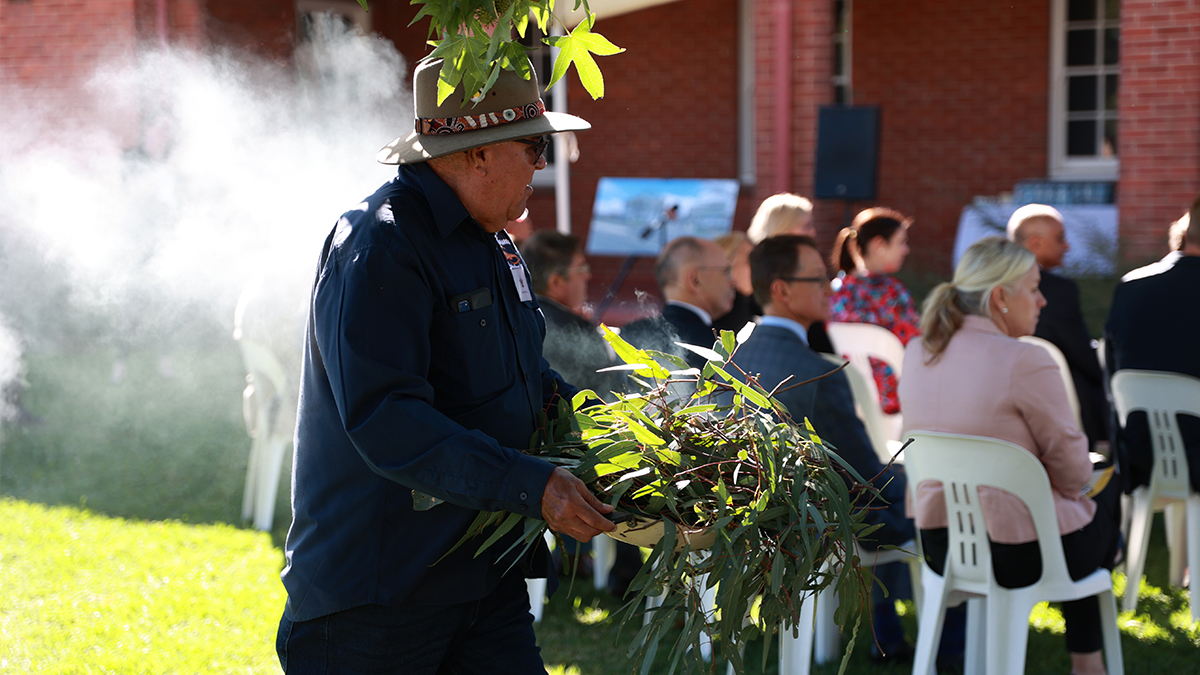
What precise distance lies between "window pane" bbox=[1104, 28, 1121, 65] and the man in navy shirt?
11.5 meters

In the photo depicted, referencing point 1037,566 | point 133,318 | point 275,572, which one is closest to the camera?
point 1037,566

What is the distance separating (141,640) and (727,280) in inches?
108

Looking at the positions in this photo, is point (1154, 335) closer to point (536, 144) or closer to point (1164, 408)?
point (1164, 408)

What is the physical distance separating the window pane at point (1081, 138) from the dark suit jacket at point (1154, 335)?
26.6 feet

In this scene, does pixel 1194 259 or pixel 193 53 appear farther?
pixel 193 53

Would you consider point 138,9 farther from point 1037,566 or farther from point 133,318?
point 1037,566

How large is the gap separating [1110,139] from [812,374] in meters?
9.80

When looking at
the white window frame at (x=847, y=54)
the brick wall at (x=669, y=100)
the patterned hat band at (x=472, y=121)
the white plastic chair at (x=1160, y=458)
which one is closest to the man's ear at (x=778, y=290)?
the white plastic chair at (x=1160, y=458)

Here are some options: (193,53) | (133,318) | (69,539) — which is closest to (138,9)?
(193,53)

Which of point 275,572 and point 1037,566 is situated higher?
point 1037,566

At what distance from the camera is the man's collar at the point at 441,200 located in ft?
7.13

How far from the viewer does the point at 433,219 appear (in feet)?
7.17

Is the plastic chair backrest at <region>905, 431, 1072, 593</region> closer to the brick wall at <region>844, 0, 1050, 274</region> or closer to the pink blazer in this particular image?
the pink blazer

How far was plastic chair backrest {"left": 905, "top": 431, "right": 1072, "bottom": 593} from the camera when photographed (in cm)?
340
